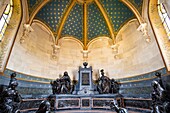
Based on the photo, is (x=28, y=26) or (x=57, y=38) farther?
(x=57, y=38)

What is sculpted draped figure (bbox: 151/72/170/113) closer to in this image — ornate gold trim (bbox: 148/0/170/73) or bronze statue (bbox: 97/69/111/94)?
ornate gold trim (bbox: 148/0/170/73)

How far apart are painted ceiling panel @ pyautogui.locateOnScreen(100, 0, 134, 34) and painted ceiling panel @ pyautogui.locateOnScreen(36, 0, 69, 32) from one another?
10.6 feet

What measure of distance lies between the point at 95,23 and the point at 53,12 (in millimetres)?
3615

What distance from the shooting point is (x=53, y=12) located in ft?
30.8

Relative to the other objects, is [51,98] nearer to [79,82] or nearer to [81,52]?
[79,82]

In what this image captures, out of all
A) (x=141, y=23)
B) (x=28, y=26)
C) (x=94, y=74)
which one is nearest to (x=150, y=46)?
(x=141, y=23)

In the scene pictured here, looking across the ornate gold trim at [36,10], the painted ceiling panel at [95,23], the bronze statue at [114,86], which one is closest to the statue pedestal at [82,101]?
the bronze statue at [114,86]

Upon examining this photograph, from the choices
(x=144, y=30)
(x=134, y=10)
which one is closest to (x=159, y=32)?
(x=144, y=30)

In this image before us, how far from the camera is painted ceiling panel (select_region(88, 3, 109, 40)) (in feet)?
33.0

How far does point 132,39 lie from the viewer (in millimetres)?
8414

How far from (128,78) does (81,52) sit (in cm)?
458

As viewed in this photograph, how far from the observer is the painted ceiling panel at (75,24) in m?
10.0

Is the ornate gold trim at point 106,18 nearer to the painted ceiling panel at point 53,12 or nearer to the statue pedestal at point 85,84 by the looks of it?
the painted ceiling panel at point 53,12

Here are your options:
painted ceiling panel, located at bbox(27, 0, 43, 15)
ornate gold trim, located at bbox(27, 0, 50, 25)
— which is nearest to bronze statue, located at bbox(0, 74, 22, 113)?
ornate gold trim, located at bbox(27, 0, 50, 25)
